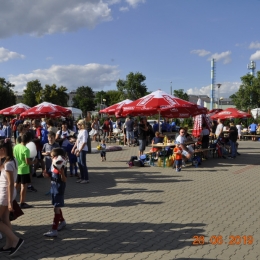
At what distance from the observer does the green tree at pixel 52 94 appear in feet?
186

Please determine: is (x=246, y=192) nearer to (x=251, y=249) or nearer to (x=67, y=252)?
(x=251, y=249)

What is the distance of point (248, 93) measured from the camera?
134ft

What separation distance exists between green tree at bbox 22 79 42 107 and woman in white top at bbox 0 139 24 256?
5646cm

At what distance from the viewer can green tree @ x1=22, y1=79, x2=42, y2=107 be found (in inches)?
2319

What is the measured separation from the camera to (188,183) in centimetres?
906

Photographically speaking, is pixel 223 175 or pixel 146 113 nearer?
pixel 223 175

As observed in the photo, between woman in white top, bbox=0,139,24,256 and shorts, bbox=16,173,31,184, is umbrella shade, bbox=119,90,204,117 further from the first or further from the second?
woman in white top, bbox=0,139,24,256

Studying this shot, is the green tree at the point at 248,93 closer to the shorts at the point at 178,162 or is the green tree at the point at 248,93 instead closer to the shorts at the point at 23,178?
the shorts at the point at 178,162

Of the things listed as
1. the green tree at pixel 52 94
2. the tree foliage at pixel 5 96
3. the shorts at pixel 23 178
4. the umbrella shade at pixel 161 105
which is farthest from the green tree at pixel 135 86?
the shorts at pixel 23 178

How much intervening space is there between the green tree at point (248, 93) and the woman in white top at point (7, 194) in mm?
39753

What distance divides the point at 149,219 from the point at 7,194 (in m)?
2.67

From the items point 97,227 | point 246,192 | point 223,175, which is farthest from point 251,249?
point 223,175

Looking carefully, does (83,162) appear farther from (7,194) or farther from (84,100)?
(84,100)

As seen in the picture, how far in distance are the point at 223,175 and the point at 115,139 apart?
521 inches
